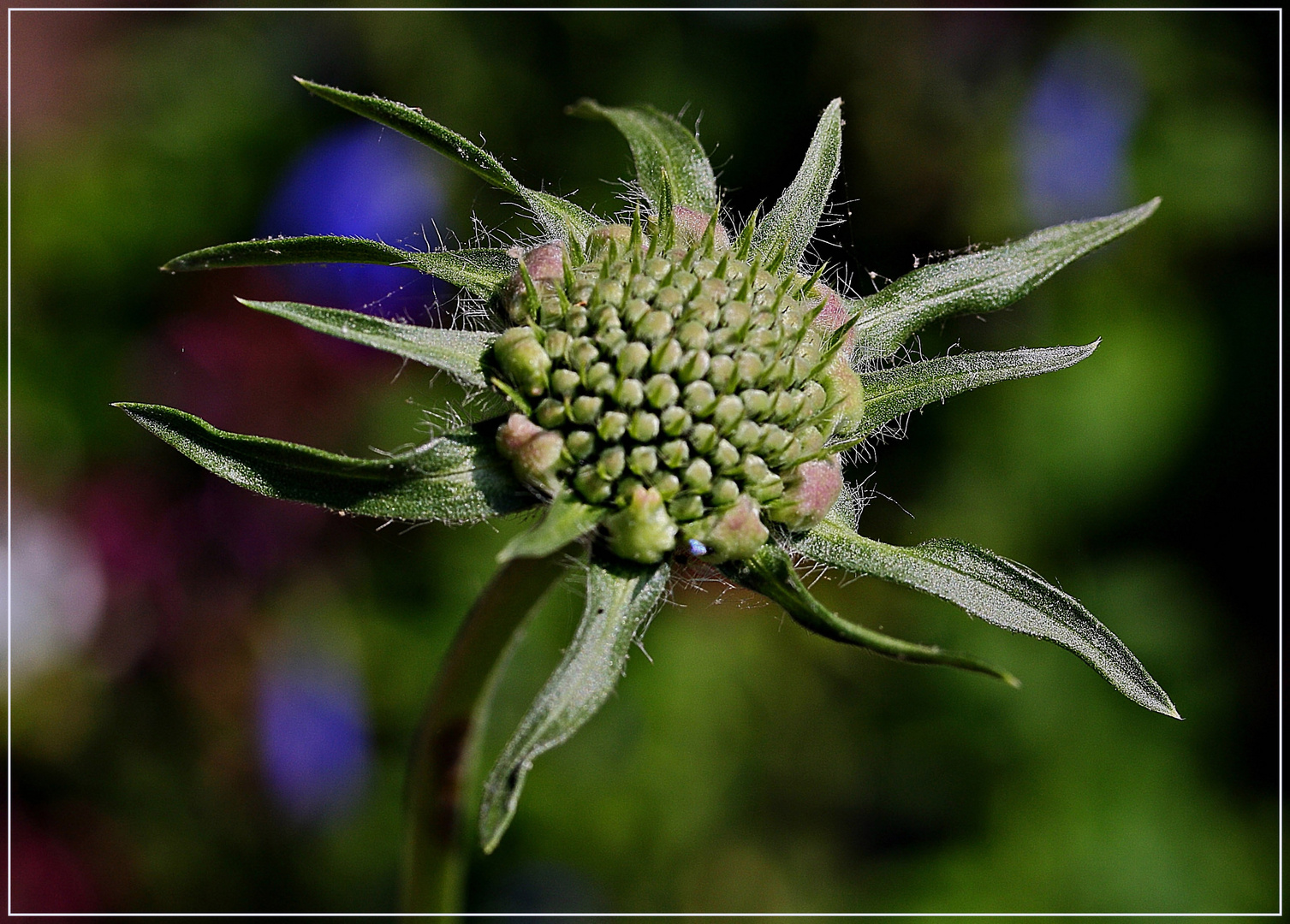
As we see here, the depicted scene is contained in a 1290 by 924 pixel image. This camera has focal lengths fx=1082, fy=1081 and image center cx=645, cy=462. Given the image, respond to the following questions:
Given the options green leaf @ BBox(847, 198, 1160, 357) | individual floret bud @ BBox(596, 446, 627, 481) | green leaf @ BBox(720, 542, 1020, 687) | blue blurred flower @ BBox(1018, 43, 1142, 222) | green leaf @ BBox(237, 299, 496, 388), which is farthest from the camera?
blue blurred flower @ BBox(1018, 43, 1142, 222)

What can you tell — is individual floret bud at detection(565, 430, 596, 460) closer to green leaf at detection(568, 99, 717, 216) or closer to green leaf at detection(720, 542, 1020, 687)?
green leaf at detection(720, 542, 1020, 687)

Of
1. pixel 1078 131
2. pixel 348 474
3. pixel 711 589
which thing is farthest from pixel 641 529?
pixel 1078 131

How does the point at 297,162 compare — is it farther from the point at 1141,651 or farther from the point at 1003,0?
the point at 1141,651

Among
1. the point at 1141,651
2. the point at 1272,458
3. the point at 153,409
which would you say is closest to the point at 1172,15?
the point at 1272,458

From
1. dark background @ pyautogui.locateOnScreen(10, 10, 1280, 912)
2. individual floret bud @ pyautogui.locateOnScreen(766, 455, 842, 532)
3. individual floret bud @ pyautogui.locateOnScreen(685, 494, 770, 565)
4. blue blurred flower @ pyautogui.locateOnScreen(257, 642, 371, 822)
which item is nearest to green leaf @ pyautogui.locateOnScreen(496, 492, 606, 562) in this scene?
individual floret bud @ pyautogui.locateOnScreen(685, 494, 770, 565)

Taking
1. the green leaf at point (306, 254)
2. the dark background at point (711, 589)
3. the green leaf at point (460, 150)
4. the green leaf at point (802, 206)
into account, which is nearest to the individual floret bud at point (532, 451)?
the green leaf at point (306, 254)

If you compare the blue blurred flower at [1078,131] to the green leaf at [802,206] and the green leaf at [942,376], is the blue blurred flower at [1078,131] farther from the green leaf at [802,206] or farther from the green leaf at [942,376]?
the green leaf at [942,376]
